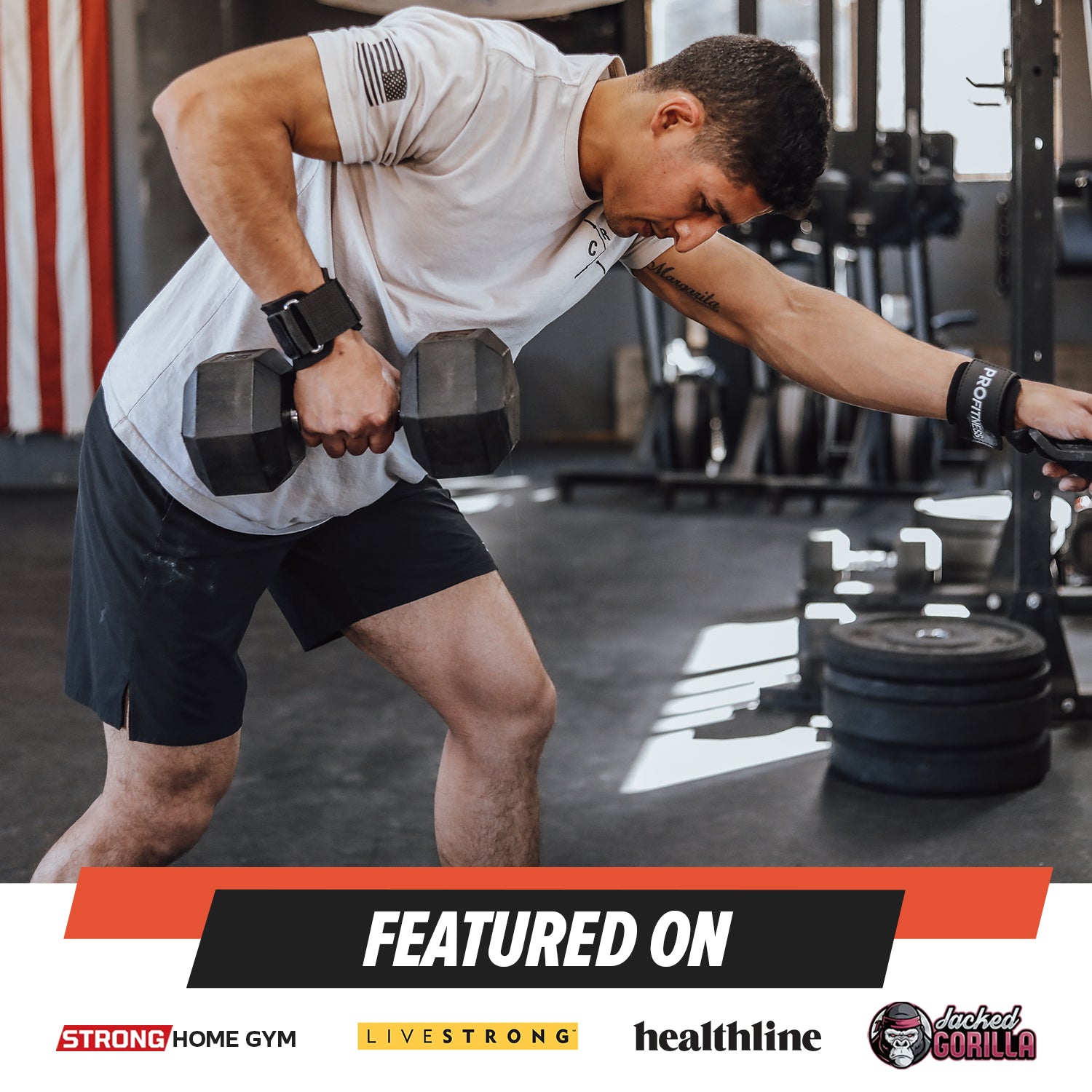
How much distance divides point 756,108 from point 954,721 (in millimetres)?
1460

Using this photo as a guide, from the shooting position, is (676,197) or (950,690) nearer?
(676,197)

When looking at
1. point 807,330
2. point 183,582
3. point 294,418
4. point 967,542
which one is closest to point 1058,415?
point 807,330

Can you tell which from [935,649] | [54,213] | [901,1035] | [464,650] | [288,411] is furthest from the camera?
[54,213]

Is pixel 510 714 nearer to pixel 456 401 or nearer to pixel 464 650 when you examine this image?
pixel 464 650

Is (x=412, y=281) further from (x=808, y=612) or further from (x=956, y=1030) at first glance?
(x=808, y=612)

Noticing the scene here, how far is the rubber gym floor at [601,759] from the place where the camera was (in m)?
2.13

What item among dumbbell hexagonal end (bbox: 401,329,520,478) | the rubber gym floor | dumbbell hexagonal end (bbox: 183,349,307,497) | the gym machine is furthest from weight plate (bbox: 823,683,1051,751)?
dumbbell hexagonal end (bbox: 183,349,307,497)

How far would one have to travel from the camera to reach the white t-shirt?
45.1 inches

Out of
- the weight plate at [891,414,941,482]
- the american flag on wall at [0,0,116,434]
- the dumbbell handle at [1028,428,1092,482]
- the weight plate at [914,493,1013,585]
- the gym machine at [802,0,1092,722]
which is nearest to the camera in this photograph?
the dumbbell handle at [1028,428,1092,482]

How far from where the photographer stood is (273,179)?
1.12 m

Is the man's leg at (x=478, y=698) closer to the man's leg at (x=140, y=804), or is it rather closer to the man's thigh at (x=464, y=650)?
the man's thigh at (x=464, y=650)

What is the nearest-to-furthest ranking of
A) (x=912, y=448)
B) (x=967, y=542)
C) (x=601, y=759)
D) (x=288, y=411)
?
(x=288, y=411), (x=601, y=759), (x=967, y=542), (x=912, y=448)

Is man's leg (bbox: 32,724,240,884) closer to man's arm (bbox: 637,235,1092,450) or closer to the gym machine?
man's arm (bbox: 637,235,1092,450)

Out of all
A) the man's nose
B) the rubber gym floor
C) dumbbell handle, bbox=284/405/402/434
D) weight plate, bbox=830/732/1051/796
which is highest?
the man's nose
